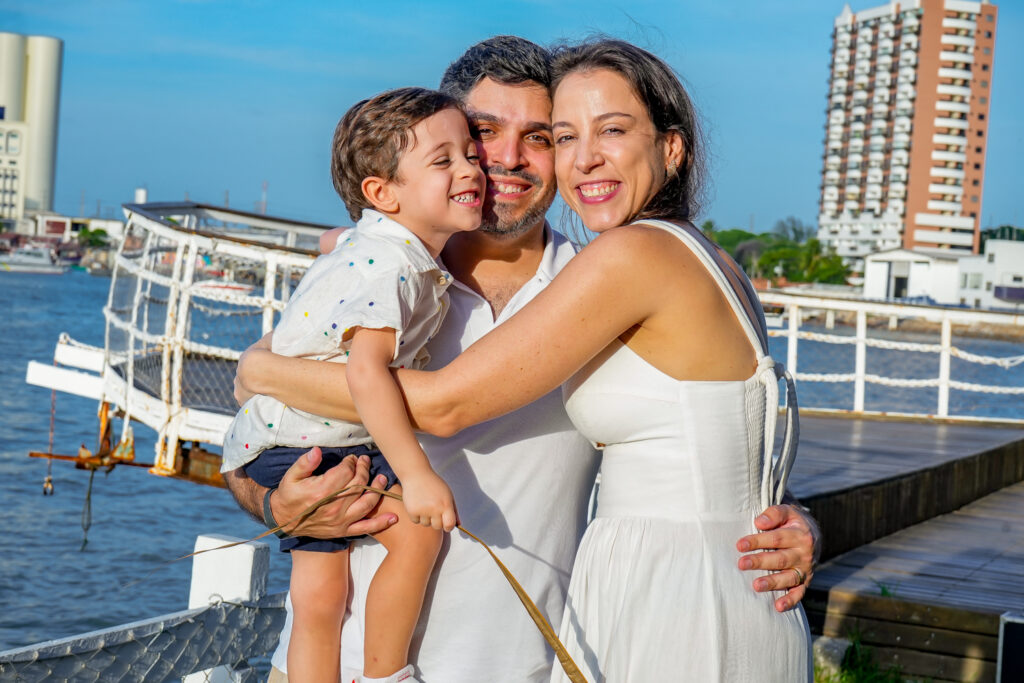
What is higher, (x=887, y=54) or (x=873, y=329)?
(x=887, y=54)

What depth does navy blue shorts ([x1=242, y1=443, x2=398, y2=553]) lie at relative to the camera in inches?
84.5

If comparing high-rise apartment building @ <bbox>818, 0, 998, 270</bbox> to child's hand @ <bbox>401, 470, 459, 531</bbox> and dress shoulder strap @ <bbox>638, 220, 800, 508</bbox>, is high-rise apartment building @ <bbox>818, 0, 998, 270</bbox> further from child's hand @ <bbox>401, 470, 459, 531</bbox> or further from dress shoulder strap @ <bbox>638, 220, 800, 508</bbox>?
child's hand @ <bbox>401, 470, 459, 531</bbox>

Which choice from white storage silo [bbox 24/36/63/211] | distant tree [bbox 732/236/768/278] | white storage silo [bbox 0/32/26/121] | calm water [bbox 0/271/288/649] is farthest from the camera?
white storage silo [bbox 0/32/26/121]

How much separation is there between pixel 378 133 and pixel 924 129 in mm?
116271

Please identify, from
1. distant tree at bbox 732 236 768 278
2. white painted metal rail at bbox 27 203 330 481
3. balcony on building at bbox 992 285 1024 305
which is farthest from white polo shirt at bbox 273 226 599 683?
distant tree at bbox 732 236 768 278

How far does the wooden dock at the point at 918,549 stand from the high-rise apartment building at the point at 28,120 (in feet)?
535

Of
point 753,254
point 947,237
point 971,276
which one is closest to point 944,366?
point 971,276

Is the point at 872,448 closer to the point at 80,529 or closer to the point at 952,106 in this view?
the point at 80,529

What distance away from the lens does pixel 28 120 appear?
15562cm

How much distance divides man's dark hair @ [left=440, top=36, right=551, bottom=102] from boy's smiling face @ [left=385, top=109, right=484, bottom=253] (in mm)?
186

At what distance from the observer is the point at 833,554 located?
460 cm

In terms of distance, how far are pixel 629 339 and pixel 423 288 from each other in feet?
1.63

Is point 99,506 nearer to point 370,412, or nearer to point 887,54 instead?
point 370,412

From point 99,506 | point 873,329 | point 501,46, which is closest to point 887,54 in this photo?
point 873,329
